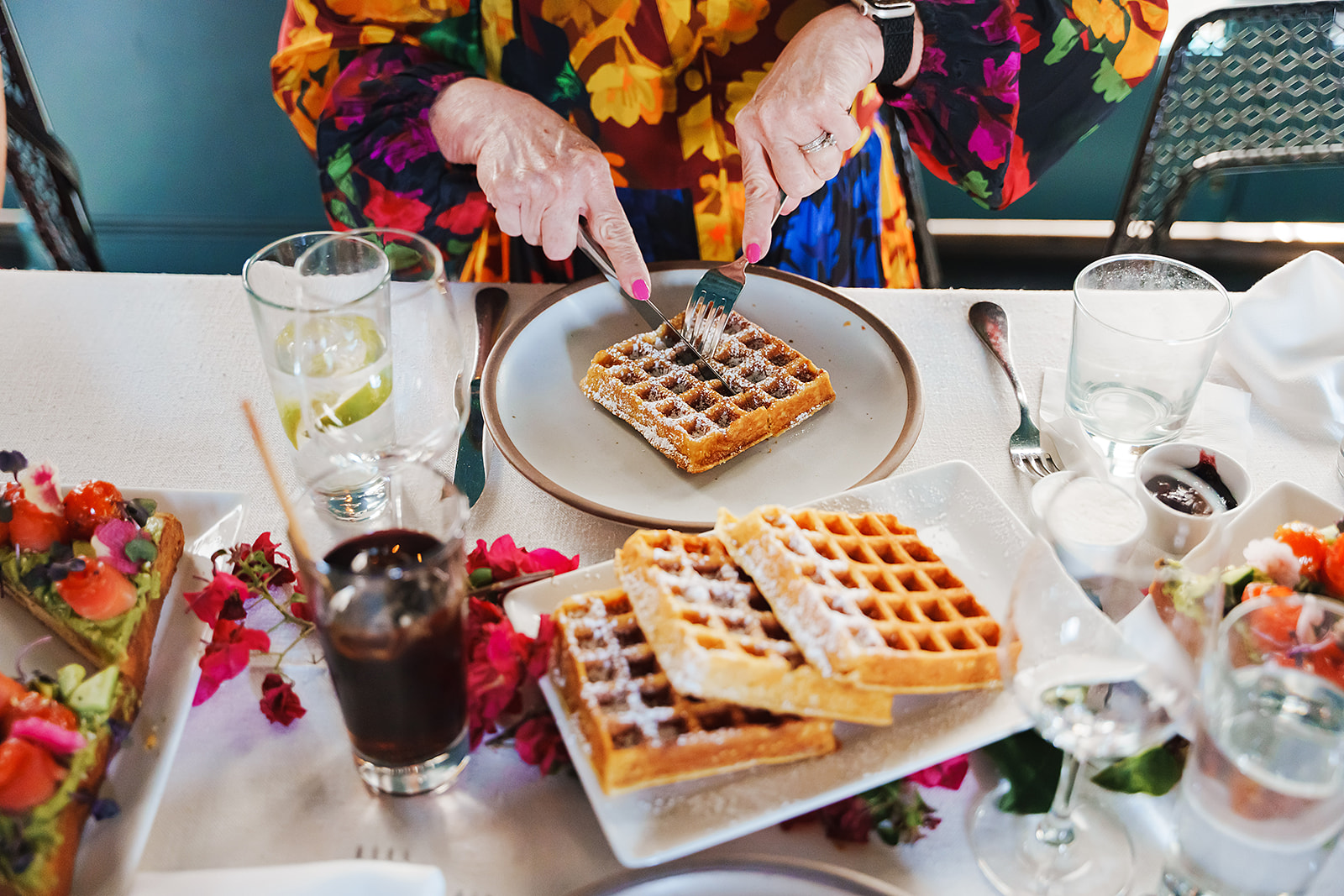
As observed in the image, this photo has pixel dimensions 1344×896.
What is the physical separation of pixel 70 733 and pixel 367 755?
0.73 ft

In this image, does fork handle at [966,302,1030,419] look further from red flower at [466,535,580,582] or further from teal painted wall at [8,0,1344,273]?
teal painted wall at [8,0,1344,273]

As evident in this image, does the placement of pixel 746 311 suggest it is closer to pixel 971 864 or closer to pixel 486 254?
pixel 486 254

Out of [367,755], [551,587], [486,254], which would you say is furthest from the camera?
[486,254]

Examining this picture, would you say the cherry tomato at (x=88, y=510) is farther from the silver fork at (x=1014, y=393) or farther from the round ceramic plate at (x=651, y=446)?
the silver fork at (x=1014, y=393)

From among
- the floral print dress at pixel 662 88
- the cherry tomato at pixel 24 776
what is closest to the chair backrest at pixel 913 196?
the floral print dress at pixel 662 88

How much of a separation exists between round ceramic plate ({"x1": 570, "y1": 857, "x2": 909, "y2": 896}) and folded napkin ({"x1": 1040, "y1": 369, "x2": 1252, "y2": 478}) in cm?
65

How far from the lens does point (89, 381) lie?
134cm

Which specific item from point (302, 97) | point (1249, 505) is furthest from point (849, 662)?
point (302, 97)

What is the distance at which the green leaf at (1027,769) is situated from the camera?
86 cm

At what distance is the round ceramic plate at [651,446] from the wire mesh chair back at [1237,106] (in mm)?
1011

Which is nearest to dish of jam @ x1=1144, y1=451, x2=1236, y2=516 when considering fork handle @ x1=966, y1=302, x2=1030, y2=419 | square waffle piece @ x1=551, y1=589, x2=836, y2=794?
fork handle @ x1=966, y1=302, x2=1030, y2=419

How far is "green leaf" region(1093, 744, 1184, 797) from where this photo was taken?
85 cm

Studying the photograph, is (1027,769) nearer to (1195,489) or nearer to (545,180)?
(1195,489)

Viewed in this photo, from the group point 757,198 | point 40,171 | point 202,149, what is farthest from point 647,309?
point 202,149
